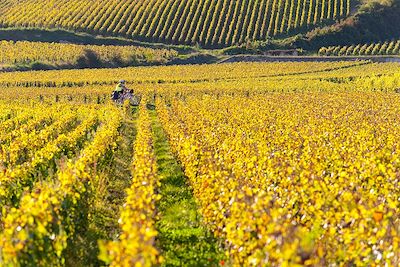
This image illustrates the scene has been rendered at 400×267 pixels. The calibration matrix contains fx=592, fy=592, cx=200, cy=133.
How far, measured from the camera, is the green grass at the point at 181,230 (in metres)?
8.81

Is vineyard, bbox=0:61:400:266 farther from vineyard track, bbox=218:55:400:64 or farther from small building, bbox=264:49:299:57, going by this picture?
small building, bbox=264:49:299:57

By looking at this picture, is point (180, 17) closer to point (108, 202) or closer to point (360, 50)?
point (360, 50)

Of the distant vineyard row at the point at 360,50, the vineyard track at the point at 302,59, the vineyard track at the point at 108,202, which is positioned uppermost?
the vineyard track at the point at 108,202

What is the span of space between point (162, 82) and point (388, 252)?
36.3 meters

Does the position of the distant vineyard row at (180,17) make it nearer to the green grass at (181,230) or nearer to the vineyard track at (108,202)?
the vineyard track at (108,202)

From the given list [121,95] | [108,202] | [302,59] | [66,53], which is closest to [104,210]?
[108,202]

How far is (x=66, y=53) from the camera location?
53.7 metres

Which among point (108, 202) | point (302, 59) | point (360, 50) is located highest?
point (108, 202)

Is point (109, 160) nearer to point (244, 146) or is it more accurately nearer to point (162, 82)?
point (244, 146)

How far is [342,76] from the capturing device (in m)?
44.7

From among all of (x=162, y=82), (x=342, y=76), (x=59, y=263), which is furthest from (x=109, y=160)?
(x=342, y=76)

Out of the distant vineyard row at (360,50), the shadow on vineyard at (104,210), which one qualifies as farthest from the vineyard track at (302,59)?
the shadow on vineyard at (104,210)

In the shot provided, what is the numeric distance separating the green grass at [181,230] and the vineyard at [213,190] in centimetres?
3

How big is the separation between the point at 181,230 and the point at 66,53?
45.9 metres
